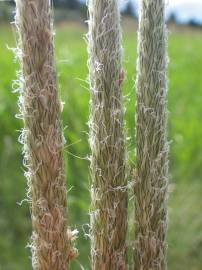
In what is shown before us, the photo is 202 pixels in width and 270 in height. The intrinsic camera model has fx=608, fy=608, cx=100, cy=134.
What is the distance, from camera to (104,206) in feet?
5.49

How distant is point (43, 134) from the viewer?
5.19 ft

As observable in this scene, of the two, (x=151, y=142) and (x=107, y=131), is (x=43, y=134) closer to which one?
(x=107, y=131)

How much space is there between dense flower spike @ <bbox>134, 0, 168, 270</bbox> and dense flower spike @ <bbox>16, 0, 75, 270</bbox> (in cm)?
21

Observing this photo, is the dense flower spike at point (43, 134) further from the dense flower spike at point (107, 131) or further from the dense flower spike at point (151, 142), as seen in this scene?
the dense flower spike at point (151, 142)

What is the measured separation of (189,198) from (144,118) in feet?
11.5

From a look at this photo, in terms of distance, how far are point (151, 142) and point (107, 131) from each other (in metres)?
0.13

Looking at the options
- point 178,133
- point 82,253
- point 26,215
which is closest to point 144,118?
point 82,253

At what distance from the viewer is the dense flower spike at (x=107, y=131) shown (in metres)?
1.58

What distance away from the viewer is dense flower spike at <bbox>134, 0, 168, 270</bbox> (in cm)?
159

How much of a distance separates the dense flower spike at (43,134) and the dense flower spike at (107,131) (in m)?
0.09

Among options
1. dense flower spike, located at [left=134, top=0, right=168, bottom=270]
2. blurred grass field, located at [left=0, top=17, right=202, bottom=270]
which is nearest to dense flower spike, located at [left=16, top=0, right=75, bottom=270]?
dense flower spike, located at [left=134, top=0, right=168, bottom=270]

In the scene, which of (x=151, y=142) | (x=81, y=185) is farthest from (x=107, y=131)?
(x=81, y=185)

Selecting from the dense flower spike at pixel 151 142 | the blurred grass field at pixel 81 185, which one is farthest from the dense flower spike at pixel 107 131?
the blurred grass field at pixel 81 185

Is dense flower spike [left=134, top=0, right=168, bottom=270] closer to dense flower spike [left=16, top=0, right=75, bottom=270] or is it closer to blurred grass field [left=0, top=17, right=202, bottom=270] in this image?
dense flower spike [left=16, top=0, right=75, bottom=270]
